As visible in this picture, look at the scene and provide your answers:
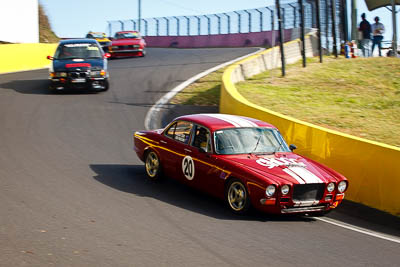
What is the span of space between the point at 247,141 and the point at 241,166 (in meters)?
0.94

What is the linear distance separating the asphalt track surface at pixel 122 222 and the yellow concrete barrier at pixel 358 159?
276 millimetres

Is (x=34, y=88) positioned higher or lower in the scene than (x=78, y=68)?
lower

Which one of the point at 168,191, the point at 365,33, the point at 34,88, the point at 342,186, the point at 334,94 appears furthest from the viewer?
the point at 365,33

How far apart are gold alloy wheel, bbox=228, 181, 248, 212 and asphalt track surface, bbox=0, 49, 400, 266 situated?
0.16m

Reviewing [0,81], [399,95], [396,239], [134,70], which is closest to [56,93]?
[0,81]

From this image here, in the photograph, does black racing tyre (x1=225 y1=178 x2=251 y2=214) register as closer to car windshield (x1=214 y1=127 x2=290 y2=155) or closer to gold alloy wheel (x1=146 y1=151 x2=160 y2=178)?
car windshield (x1=214 y1=127 x2=290 y2=155)

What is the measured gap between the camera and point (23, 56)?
Answer: 26.4 meters

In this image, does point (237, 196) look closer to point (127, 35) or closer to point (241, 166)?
point (241, 166)

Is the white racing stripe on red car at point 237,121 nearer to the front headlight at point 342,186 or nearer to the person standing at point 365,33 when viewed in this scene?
the front headlight at point 342,186

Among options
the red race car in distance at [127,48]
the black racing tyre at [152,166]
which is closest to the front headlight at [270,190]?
the black racing tyre at [152,166]

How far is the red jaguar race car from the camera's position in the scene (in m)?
8.13

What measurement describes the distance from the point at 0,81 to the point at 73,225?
16.2 metres

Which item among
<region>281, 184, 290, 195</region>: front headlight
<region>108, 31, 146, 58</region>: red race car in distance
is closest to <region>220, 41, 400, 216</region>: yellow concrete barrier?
<region>281, 184, 290, 195</region>: front headlight

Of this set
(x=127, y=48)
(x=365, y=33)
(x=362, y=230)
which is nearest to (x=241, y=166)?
(x=362, y=230)
